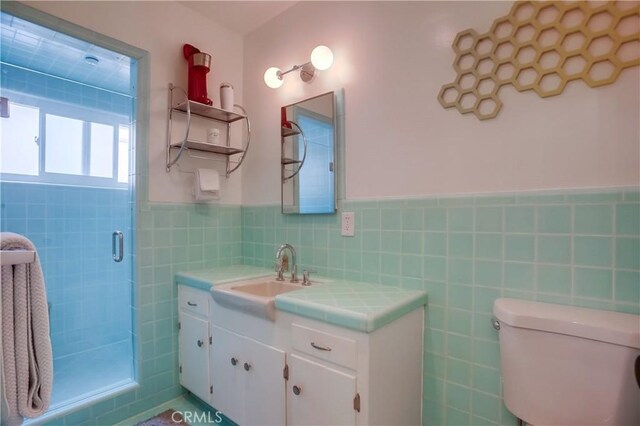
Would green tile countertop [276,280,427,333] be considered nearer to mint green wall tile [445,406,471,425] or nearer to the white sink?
the white sink

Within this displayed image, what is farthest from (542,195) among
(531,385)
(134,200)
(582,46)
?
(134,200)

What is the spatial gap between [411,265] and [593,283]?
25.6 inches

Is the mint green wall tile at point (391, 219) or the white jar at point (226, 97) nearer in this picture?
the mint green wall tile at point (391, 219)

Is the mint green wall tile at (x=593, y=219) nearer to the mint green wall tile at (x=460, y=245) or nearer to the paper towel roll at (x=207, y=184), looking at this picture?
the mint green wall tile at (x=460, y=245)

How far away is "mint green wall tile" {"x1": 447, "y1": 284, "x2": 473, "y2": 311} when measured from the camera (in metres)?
1.30

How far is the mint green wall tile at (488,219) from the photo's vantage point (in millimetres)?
1237

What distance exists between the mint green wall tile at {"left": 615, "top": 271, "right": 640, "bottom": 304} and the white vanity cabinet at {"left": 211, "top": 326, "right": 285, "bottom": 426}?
4.05ft

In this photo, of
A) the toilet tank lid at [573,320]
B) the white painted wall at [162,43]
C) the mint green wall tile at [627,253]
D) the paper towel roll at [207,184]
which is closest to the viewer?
the toilet tank lid at [573,320]

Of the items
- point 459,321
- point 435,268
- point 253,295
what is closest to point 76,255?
point 253,295

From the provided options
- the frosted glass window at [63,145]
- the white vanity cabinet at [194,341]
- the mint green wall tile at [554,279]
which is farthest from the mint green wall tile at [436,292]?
the frosted glass window at [63,145]

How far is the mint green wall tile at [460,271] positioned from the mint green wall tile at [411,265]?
0.13 m

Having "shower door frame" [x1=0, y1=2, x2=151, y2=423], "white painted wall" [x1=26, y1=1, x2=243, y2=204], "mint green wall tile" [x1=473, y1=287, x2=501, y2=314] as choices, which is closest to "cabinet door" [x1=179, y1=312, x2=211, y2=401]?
"shower door frame" [x1=0, y1=2, x2=151, y2=423]

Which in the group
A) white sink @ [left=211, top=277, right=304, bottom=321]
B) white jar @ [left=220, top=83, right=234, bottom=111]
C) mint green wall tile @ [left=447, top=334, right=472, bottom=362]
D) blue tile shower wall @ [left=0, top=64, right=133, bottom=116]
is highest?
blue tile shower wall @ [left=0, top=64, right=133, bottom=116]

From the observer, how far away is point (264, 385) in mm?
1377
